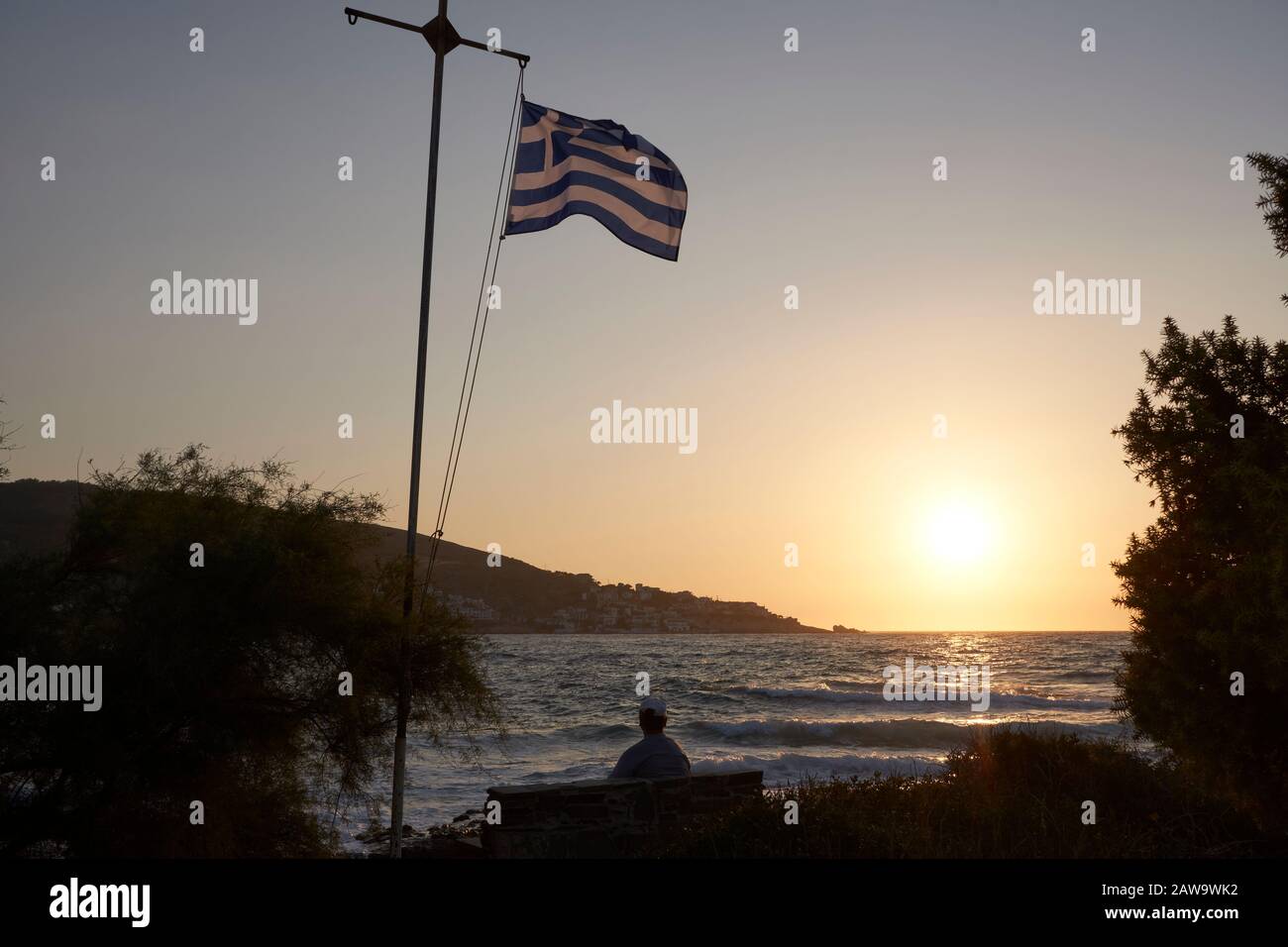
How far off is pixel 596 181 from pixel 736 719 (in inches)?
1305

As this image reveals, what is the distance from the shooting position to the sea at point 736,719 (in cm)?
2509

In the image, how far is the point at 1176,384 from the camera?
Result: 1002 centimetres

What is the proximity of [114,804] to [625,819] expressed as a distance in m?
5.46

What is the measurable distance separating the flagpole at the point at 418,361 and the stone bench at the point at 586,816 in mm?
1081

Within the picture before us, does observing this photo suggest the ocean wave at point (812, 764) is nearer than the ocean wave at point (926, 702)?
Yes

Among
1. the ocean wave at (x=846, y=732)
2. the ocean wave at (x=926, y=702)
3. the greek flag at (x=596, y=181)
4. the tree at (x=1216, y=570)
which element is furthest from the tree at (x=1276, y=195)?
the ocean wave at (x=926, y=702)

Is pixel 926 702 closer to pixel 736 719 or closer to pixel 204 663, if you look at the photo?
pixel 736 719

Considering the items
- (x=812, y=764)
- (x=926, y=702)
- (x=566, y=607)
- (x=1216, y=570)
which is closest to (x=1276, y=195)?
(x=1216, y=570)

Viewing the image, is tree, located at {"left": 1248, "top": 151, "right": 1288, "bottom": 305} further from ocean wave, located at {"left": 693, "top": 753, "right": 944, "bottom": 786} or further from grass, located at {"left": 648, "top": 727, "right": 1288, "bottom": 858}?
ocean wave, located at {"left": 693, "top": 753, "right": 944, "bottom": 786}

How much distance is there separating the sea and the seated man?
1940 millimetres

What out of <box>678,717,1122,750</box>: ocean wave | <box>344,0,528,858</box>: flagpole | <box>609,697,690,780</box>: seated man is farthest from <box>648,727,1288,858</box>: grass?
<box>678,717,1122,750</box>: ocean wave

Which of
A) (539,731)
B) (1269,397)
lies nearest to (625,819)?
(1269,397)

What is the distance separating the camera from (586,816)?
941 cm

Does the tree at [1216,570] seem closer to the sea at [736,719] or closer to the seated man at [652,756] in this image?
the sea at [736,719]
